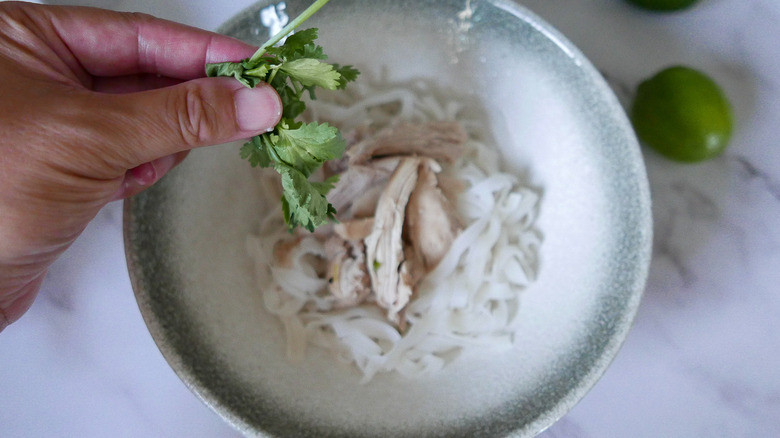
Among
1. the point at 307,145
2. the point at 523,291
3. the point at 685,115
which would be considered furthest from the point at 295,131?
the point at 685,115

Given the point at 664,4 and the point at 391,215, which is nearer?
the point at 391,215

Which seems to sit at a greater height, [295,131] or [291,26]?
[291,26]

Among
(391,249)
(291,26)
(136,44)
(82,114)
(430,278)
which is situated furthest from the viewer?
(430,278)

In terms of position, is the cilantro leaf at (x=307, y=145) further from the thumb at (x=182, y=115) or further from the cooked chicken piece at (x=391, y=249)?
the cooked chicken piece at (x=391, y=249)

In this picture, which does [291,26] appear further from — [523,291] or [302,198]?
[523,291]

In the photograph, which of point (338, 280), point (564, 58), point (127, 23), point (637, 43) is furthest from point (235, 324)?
point (637, 43)

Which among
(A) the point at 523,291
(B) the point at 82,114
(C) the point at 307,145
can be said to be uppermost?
(B) the point at 82,114

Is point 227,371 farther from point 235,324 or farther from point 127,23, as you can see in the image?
point 127,23
